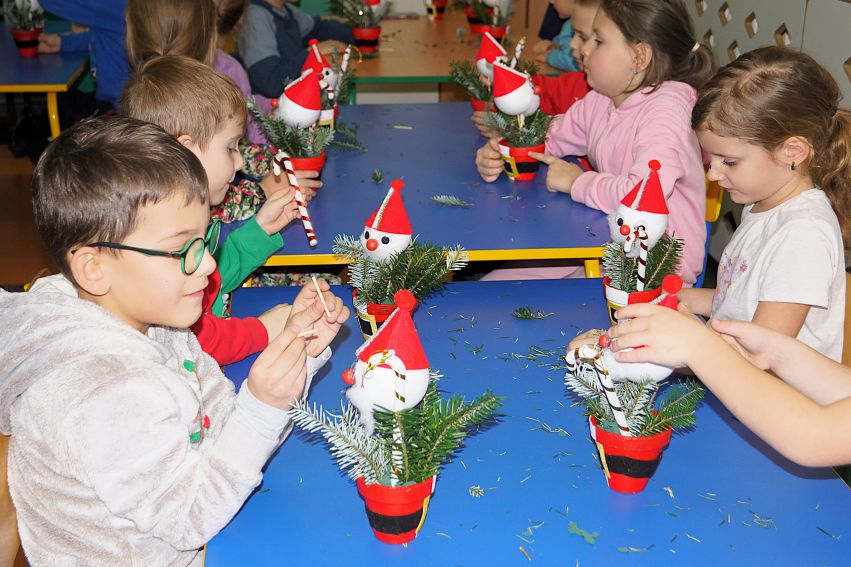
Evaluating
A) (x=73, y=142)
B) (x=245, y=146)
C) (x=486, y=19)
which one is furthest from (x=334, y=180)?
(x=486, y=19)

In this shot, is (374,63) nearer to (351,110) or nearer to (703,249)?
(351,110)

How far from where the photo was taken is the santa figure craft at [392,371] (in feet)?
3.99

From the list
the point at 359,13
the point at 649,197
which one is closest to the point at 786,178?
the point at 649,197

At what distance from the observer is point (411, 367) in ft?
4.01

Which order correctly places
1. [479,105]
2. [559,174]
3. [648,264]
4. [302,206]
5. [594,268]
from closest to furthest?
[648,264] < [302,206] < [594,268] < [559,174] < [479,105]

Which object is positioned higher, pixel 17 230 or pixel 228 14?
pixel 228 14

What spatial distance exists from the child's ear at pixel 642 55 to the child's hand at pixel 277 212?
3.64 ft

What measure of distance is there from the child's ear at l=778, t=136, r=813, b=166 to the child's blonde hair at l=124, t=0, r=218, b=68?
5.66 ft

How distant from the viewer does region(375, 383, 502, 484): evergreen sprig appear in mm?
1206

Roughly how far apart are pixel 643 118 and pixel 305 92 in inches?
37.5

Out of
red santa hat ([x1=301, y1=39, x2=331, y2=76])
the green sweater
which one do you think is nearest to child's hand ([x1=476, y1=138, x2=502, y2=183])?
red santa hat ([x1=301, y1=39, x2=331, y2=76])

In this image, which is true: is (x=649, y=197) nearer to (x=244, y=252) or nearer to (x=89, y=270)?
(x=244, y=252)

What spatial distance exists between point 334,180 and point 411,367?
56.6 inches

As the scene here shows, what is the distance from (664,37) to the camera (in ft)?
8.23
